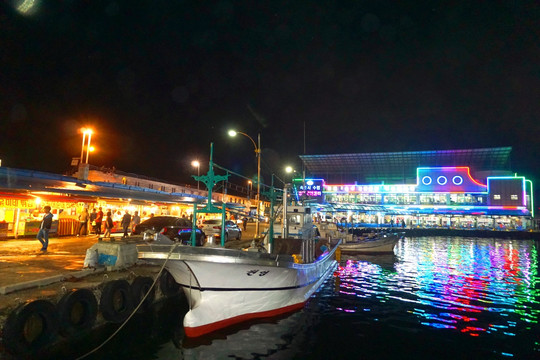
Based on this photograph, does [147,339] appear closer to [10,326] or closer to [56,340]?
[56,340]

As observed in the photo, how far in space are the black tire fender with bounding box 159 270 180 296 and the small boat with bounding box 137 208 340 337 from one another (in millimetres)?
3082

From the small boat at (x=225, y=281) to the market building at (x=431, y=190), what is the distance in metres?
→ 39.8

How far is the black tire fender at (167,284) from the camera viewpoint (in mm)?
11398

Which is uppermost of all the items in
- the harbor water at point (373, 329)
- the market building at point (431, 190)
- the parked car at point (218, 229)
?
the market building at point (431, 190)

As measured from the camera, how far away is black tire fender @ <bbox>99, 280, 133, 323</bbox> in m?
8.55

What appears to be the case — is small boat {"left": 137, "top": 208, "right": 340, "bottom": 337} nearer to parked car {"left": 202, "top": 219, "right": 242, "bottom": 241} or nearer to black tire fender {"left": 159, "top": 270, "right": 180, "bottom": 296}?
black tire fender {"left": 159, "top": 270, "right": 180, "bottom": 296}

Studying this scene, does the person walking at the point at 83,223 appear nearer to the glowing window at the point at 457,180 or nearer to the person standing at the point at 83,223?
the person standing at the point at 83,223

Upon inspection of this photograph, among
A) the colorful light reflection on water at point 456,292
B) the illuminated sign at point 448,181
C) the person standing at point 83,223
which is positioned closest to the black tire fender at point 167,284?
the colorful light reflection on water at point 456,292

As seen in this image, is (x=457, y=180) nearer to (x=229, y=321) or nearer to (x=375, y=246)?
(x=375, y=246)

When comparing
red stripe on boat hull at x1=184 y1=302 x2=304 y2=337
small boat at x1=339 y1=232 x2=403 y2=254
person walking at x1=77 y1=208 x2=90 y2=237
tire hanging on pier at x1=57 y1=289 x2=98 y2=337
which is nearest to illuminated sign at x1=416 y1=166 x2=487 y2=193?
small boat at x1=339 y1=232 x2=403 y2=254

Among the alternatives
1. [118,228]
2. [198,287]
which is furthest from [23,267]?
[118,228]

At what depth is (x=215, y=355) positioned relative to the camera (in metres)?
7.17

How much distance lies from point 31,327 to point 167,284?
5.04 meters

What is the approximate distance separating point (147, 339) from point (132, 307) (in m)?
1.68
